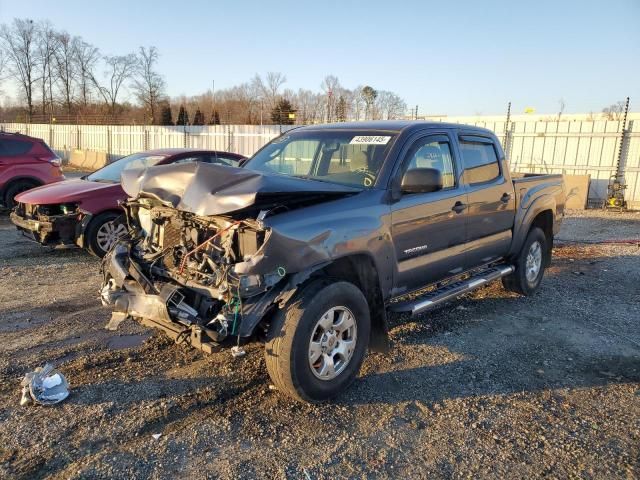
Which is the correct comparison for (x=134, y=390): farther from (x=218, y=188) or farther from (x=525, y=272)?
(x=525, y=272)

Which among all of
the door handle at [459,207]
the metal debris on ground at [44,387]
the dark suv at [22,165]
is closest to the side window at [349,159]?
the door handle at [459,207]

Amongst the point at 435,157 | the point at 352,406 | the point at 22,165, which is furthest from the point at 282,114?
the point at 352,406

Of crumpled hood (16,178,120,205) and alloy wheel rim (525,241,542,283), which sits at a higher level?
crumpled hood (16,178,120,205)

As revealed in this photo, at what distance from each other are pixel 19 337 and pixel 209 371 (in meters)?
1.99

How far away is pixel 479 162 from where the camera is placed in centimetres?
536

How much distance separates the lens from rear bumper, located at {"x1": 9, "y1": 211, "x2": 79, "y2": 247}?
22.8 ft

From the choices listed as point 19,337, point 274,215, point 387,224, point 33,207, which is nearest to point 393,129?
point 387,224

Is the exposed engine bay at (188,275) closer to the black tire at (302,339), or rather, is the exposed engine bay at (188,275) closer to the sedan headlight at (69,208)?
the black tire at (302,339)

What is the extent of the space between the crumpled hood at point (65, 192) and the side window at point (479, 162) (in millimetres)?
5020

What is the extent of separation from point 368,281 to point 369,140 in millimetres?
1328

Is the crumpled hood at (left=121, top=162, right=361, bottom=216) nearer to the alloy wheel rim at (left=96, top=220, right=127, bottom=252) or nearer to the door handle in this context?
the door handle

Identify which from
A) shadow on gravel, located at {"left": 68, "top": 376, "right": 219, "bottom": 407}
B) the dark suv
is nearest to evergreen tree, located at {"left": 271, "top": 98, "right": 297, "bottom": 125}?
the dark suv

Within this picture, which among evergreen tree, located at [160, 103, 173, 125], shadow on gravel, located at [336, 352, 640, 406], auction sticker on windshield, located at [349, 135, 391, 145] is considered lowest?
shadow on gravel, located at [336, 352, 640, 406]

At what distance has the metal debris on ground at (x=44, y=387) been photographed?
3.50 meters
